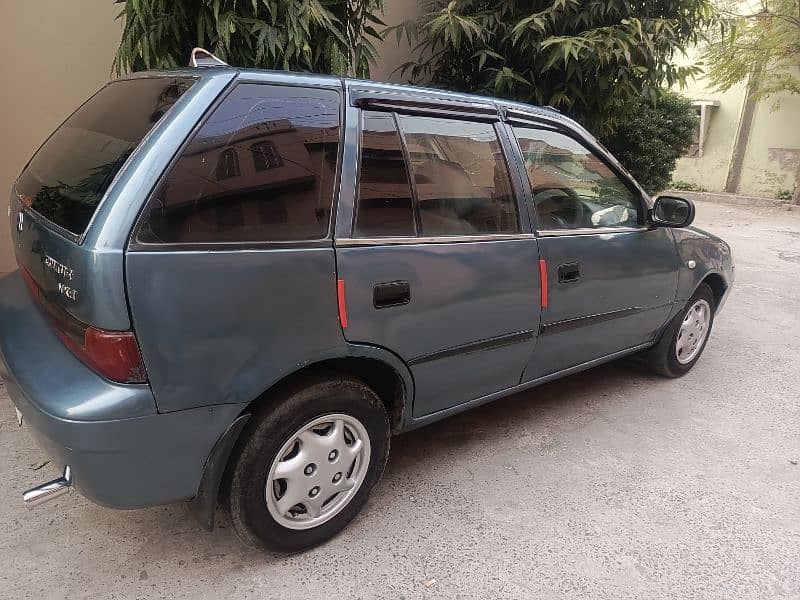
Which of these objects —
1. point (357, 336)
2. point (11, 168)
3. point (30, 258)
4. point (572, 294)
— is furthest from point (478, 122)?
point (11, 168)

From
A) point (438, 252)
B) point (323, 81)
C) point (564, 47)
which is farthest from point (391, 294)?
point (564, 47)

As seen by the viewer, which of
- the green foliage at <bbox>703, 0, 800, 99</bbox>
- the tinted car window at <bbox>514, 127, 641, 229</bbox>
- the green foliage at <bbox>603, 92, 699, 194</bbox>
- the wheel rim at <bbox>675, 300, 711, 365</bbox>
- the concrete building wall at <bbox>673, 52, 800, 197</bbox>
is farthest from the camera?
the concrete building wall at <bbox>673, 52, 800, 197</bbox>

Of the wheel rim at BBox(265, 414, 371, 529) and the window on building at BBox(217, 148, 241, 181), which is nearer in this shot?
the window on building at BBox(217, 148, 241, 181)

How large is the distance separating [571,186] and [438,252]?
111cm

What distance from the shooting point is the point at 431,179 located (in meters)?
2.45

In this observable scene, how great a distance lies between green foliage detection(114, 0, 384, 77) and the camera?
3363 millimetres

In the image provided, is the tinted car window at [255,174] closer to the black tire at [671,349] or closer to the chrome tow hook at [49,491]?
the chrome tow hook at [49,491]

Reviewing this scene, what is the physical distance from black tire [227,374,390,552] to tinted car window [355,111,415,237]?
24.0 inches

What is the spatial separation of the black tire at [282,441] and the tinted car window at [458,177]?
2.43ft

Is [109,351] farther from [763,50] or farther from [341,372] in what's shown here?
[763,50]

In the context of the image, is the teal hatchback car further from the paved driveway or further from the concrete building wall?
the concrete building wall

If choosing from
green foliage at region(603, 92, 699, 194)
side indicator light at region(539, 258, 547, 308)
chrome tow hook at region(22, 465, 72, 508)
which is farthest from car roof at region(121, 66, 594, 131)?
green foliage at region(603, 92, 699, 194)

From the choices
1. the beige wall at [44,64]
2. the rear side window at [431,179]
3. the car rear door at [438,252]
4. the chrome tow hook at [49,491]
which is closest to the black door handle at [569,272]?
the car rear door at [438,252]

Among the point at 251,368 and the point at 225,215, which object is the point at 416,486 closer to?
the point at 251,368
